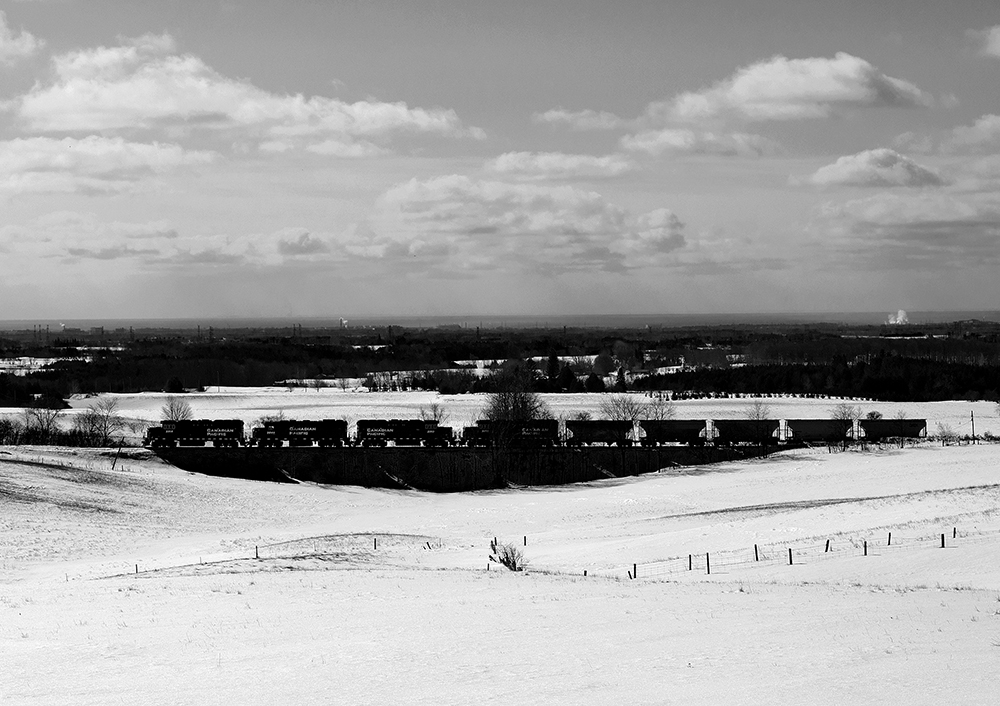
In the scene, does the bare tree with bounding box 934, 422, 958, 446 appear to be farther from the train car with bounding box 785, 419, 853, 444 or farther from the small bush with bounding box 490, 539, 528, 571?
the small bush with bounding box 490, 539, 528, 571

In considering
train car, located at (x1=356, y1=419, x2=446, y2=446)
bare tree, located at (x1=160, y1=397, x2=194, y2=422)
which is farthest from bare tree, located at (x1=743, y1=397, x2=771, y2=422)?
bare tree, located at (x1=160, y1=397, x2=194, y2=422)

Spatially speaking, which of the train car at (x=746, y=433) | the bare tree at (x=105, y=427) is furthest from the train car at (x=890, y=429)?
the bare tree at (x=105, y=427)

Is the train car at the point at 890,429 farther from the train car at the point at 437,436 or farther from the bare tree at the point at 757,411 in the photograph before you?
the train car at the point at 437,436

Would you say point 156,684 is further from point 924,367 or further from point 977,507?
point 924,367

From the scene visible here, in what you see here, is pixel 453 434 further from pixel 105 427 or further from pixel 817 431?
pixel 817 431

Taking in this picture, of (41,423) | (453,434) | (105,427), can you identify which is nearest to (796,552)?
(453,434)
